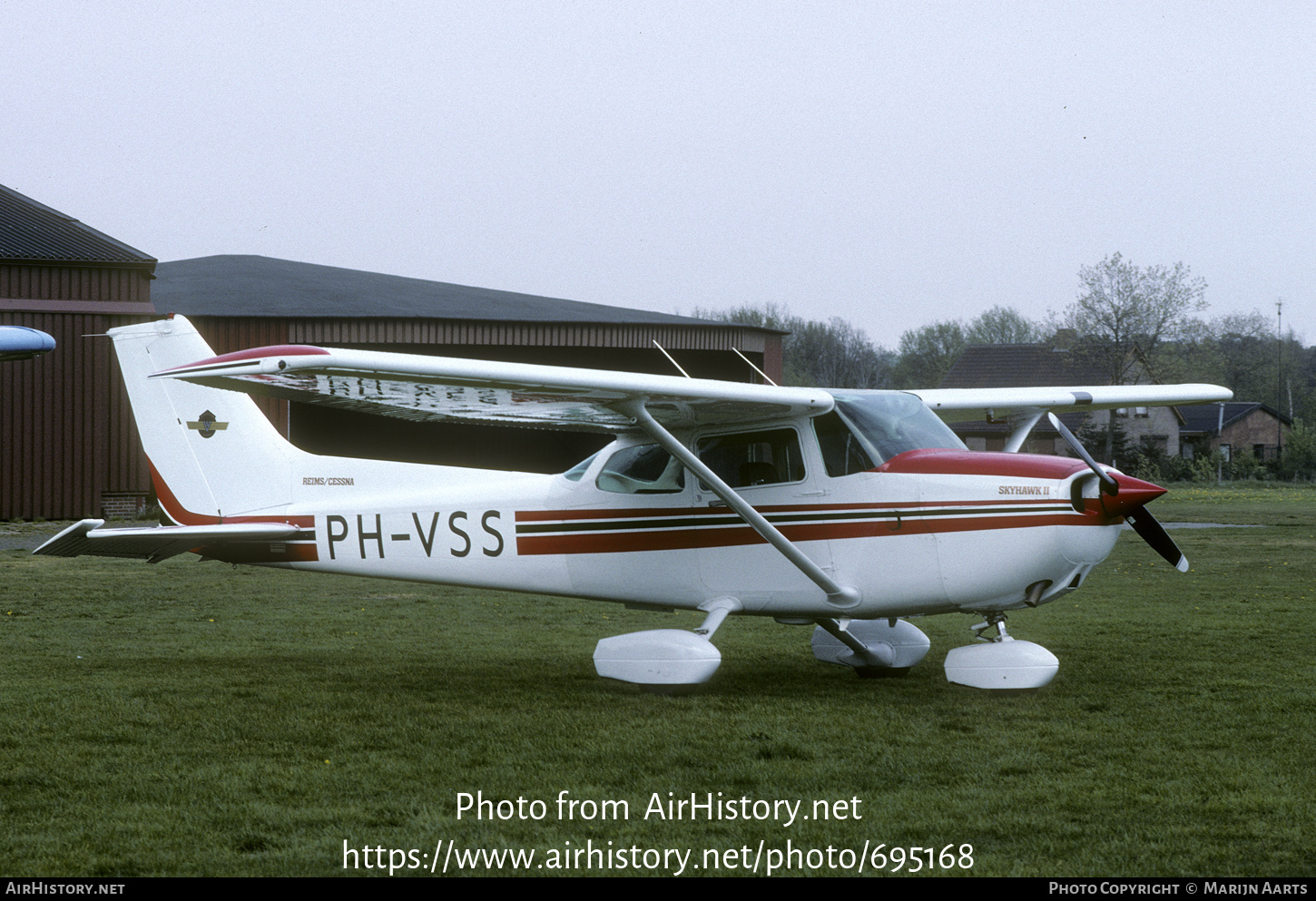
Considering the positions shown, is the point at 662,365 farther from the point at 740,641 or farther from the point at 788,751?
the point at 788,751

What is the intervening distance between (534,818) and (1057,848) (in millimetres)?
1890

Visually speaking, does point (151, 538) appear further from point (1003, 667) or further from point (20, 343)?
point (1003, 667)

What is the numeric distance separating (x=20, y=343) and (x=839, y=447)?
765 centimetres

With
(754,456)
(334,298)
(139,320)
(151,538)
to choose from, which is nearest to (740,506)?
(754,456)

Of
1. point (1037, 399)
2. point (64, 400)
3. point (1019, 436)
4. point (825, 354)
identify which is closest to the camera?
point (1019, 436)

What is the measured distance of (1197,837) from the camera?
171 inches

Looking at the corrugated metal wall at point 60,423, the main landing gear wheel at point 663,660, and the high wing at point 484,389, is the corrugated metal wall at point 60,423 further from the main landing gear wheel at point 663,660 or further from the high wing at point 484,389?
the main landing gear wheel at point 663,660

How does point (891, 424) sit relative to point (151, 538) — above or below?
above

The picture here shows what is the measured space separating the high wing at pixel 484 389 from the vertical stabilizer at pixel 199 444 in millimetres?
1600

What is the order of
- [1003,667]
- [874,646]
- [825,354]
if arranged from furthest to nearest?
[825,354] → [874,646] → [1003,667]

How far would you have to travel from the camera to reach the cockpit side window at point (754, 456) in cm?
757

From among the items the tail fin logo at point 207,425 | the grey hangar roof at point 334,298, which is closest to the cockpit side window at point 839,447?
the tail fin logo at point 207,425

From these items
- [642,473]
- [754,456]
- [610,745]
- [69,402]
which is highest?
[69,402]

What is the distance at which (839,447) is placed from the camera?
7.43 metres
